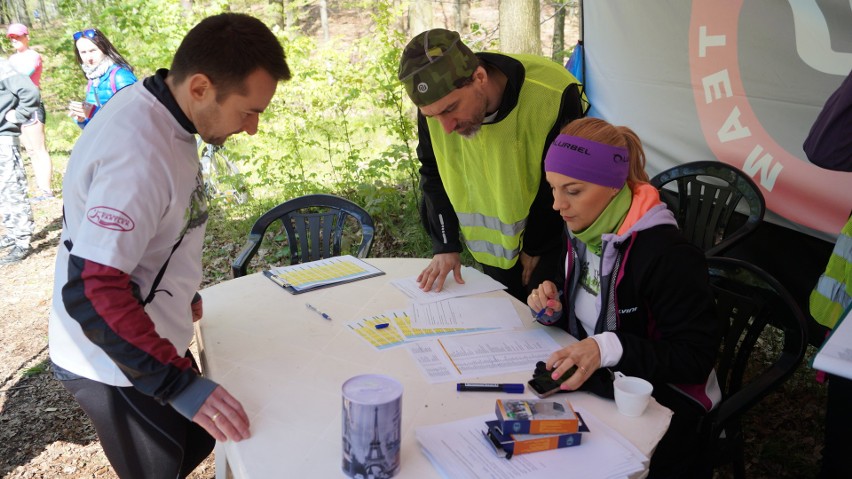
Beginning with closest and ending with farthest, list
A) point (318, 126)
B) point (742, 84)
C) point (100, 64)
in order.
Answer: point (742, 84) < point (100, 64) < point (318, 126)

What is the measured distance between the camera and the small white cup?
146cm

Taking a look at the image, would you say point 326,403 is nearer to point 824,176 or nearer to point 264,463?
point 264,463

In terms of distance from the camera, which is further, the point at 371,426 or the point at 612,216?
Answer: the point at 612,216

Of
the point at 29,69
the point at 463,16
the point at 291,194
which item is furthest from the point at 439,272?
the point at 463,16

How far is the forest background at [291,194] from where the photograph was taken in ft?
9.43

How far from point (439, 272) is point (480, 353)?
0.58 meters

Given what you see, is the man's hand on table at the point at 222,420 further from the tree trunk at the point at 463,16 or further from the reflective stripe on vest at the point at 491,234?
the tree trunk at the point at 463,16

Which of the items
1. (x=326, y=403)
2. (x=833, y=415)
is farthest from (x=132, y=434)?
(x=833, y=415)

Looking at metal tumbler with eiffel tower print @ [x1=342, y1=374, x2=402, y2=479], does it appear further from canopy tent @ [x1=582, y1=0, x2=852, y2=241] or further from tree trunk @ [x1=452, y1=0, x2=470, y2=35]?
tree trunk @ [x1=452, y1=0, x2=470, y2=35]

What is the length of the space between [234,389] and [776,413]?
8.84ft

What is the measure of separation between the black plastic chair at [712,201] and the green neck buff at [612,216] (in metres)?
1.25

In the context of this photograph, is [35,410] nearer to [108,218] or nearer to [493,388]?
[108,218]

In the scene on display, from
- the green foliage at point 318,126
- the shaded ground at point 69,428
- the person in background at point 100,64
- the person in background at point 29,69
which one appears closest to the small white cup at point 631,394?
the shaded ground at point 69,428

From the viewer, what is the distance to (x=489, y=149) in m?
2.35
